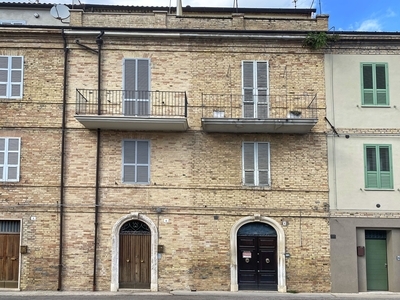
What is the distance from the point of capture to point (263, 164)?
18.1m

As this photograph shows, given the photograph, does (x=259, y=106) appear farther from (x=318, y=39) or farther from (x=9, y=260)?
(x=9, y=260)

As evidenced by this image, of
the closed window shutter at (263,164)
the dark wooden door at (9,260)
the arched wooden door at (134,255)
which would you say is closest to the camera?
the dark wooden door at (9,260)

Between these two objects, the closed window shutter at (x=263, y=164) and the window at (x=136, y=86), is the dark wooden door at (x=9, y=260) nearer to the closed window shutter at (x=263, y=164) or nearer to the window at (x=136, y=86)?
the window at (x=136, y=86)

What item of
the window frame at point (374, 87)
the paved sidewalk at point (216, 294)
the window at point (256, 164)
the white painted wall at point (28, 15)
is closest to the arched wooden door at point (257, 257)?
the paved sidewalk at point (216, 294)

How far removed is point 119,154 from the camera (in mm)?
18016

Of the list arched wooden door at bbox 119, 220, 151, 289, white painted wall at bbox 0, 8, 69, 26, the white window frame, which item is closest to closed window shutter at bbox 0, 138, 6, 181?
the white window frame

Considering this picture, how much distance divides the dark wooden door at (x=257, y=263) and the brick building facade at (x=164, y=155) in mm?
36

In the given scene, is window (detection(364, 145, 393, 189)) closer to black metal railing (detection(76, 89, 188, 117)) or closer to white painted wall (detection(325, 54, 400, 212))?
white painted wall (detection(325, 54, 400, 212))

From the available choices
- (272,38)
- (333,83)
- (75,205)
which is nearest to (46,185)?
(75,205)

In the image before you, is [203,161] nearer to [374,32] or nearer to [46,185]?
[46,185]

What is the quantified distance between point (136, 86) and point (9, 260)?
25.2ft

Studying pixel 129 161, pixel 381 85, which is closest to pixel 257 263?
pixel 129 161

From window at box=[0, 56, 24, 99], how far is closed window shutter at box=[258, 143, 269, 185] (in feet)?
29.6

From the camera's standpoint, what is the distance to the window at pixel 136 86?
59.2 feet
